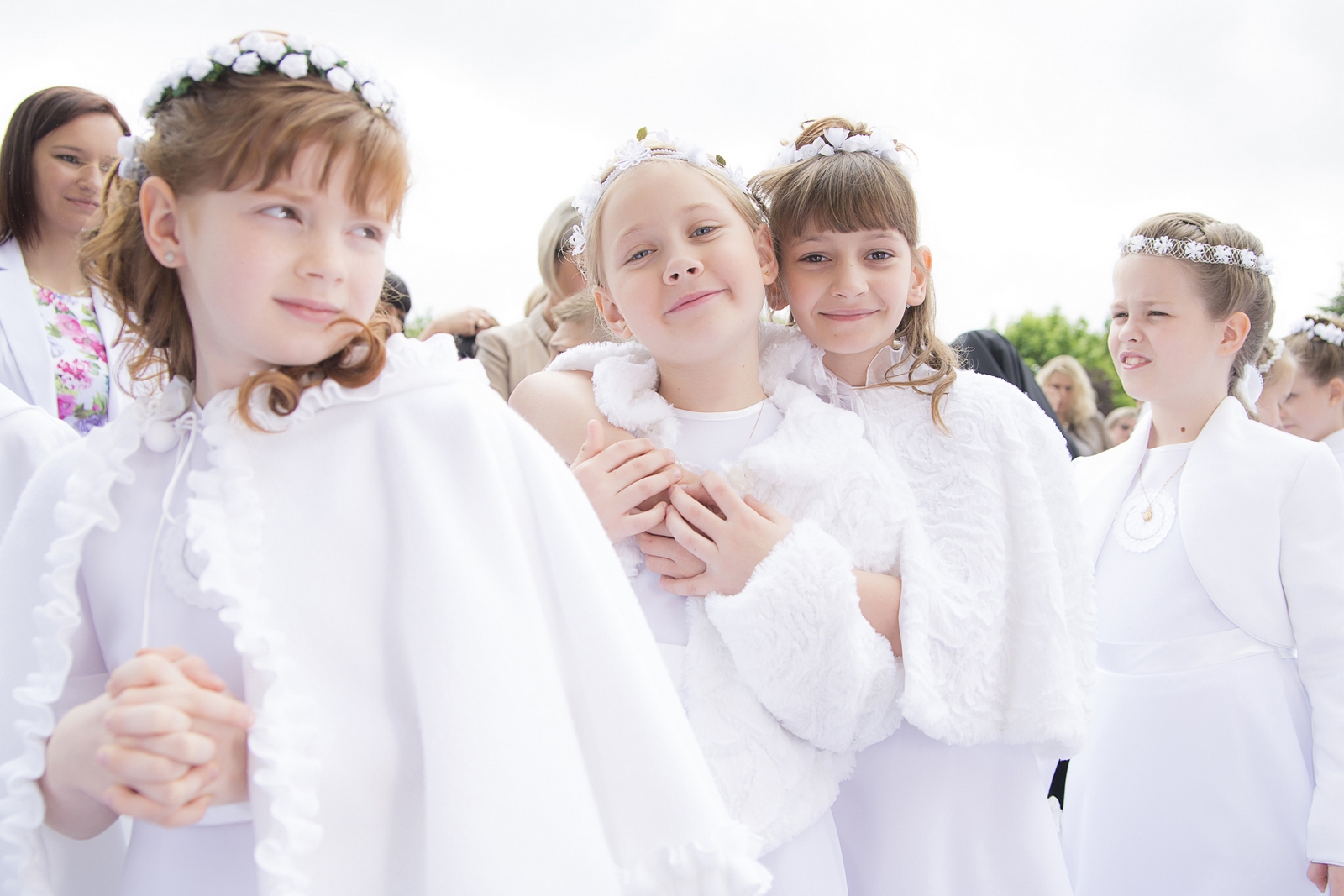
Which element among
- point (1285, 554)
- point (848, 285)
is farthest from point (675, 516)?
point (1285, 554)

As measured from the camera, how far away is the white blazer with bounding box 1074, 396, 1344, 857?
2.35 metres

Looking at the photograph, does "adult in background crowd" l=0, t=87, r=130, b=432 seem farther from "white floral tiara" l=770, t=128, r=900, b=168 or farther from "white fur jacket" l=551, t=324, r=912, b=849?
"white floral tiara" l=770, t=128, r=900, b=168

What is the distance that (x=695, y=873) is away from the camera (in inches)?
47.6

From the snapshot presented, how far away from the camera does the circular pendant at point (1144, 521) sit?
262 centimetres

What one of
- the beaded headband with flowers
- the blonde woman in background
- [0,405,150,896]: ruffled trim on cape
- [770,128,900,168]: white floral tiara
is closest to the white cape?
[0,405,150,896]: ruffled trim on cape

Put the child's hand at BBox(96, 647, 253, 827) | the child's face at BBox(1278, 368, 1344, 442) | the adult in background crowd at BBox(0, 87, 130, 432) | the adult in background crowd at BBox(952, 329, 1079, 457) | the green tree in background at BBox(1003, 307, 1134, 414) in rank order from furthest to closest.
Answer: the green tree in background at BBox(1003, 307, 1134, 414) → the child's face at BBox(1278, 368, 1344, 442) → the adult in background crowd at BBox(952, 329, 1079, 457) → the adult in background crowd at BBox(0, 87, 130, 432) → the child's hand at BBox(96, 647, 253, 827)

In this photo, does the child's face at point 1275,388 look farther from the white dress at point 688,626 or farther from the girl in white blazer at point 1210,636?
the white dress at point 688,626

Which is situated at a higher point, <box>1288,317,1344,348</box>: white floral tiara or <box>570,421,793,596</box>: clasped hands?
<box>1288,317,1344,348</box>: white floral tiara

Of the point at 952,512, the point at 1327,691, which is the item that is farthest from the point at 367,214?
the point at 1327,691

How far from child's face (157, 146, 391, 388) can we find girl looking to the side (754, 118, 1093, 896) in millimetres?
1046

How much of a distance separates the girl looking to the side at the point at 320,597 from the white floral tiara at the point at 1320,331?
4227mm

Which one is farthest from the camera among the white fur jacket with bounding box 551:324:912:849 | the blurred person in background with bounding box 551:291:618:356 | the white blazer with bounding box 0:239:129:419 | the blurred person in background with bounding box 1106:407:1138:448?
the blurred person in background with bounding box 1106:407:1138:448

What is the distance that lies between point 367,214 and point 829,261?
1.06 meters

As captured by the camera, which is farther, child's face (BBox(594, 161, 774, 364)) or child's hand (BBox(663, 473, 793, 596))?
child's face (BBox(594, 161, 774, 364))
